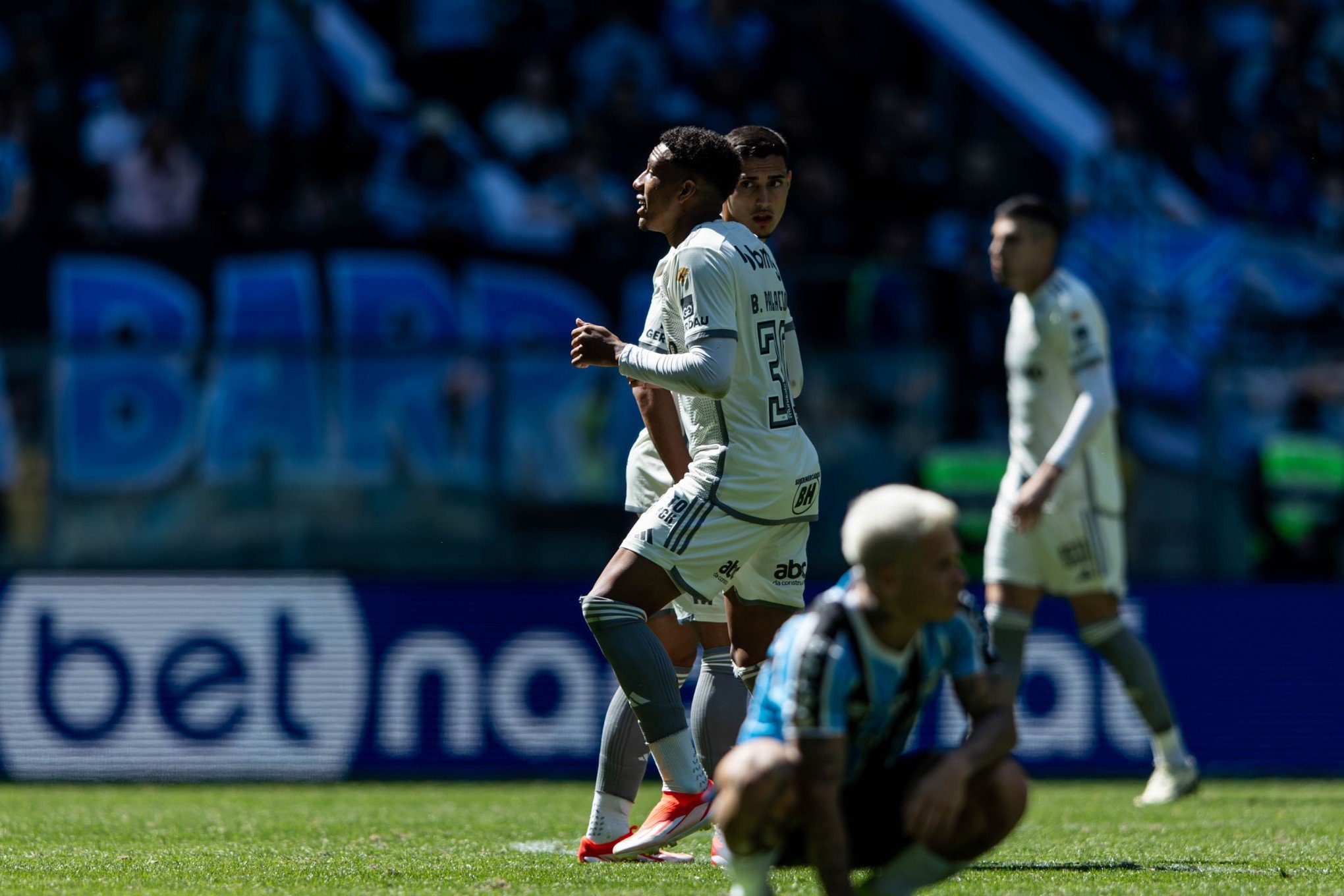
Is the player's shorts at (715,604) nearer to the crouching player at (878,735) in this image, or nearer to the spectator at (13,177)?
the crouching player at (878,735)

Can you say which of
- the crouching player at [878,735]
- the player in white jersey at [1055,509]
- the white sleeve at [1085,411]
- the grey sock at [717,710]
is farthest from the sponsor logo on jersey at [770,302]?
the player in white jersey at [1055,509]

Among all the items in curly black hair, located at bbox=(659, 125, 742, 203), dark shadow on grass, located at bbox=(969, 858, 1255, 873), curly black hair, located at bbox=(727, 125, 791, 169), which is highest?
curly black hair, located at bbox=(727, 125, 791, 169)

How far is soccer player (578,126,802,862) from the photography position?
4.87 m

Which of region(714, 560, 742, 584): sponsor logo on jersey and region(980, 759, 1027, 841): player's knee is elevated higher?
region(714, 560, 742, 584): sponsor logo on jersey

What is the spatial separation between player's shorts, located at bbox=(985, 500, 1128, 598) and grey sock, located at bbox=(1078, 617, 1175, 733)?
0.16 m

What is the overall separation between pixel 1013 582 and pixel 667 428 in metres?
2.48

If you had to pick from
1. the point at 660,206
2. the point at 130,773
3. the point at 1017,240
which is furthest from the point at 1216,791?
the point at 130,773

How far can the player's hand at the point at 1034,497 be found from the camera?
249 inches

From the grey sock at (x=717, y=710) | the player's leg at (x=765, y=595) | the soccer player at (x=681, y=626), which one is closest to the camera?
the player's leg at (x=765, y=595)

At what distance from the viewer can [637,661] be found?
459 centimetres

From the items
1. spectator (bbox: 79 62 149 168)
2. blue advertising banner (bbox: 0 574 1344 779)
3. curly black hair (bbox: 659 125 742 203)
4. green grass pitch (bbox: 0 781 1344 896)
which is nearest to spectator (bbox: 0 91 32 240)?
spectator (bbox: 79 62 149 168)

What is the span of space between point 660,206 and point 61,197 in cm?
932

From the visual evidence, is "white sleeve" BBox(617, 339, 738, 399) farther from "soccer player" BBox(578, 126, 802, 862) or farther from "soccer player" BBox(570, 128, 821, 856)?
"soccer player" BBox(578, 126, 802, 862)

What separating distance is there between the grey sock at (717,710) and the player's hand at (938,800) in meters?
1.86
